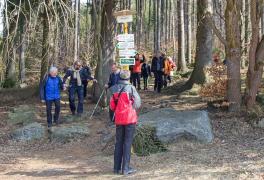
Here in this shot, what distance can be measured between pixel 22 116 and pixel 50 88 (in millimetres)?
2828

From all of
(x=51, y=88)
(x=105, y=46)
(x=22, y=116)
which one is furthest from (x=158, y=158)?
(x=22, y=116)

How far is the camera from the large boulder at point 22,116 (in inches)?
577

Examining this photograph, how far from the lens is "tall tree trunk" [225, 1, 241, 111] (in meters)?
12.3

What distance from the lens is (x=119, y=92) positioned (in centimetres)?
830

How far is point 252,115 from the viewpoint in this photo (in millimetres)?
12055

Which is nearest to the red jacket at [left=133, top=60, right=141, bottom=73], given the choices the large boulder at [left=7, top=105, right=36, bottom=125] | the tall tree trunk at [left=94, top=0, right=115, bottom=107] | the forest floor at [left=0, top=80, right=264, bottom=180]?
the tall tree trunk at [left=94, top=0, right=115, bottom=107]

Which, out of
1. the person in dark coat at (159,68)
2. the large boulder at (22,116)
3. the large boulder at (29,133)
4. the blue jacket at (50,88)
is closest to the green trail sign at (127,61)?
the blue jacket at (50,88)

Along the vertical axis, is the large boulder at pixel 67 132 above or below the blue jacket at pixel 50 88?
below

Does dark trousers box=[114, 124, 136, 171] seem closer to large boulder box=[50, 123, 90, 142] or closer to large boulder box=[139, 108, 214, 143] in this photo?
large boulder box=[139, 108, 214, 143]

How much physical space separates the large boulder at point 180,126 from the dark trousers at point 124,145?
7.16ft

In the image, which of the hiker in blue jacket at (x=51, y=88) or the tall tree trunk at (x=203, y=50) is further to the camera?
the tall tree trunk at (x=203, y=50)

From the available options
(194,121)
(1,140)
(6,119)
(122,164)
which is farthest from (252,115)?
(6,119)

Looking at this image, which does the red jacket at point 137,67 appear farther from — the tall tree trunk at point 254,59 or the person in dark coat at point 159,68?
the tall tree trunk at point 254,59

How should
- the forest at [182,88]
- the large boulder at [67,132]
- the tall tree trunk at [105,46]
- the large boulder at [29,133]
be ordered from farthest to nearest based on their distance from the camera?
the tall tree trunk at [105,46] → the large boulder at [29,133] → the large boulder at [67,132] → the forest at [182,88]
